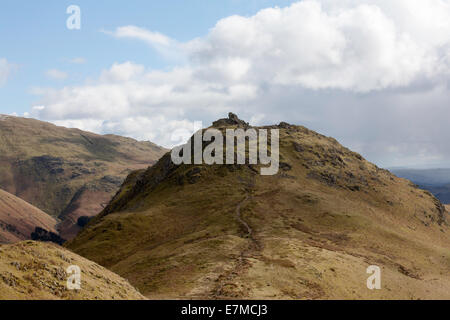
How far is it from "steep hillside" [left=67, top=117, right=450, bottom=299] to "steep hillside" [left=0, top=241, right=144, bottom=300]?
513 inches

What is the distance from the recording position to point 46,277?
3198 cm

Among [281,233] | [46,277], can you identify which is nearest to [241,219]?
[281,233]

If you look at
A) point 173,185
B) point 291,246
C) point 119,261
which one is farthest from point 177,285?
point 173,185

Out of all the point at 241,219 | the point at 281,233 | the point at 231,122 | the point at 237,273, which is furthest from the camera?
the point at 231,122

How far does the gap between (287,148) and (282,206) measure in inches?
2212

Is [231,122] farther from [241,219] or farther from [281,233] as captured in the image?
[281,233]

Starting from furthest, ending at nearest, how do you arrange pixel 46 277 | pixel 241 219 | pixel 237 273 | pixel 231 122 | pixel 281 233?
pixel 231 122, pixel 241 219, pixel 281 233, pixel 237 273, pixel 46 277

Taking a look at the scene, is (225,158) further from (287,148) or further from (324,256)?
(324,256)

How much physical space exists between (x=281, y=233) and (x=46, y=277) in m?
60.6

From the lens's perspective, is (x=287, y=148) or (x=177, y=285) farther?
(x=287, y=148)

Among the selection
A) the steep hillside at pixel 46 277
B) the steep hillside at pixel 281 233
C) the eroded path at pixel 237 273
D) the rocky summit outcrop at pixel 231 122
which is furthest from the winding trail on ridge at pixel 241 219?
the rocky summit outcrop at pixel 231 122

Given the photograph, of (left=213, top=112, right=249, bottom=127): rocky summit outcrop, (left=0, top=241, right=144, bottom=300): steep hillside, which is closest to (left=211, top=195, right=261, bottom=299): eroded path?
(left=0, top=241, right=144, bottom=300): steep hillside
